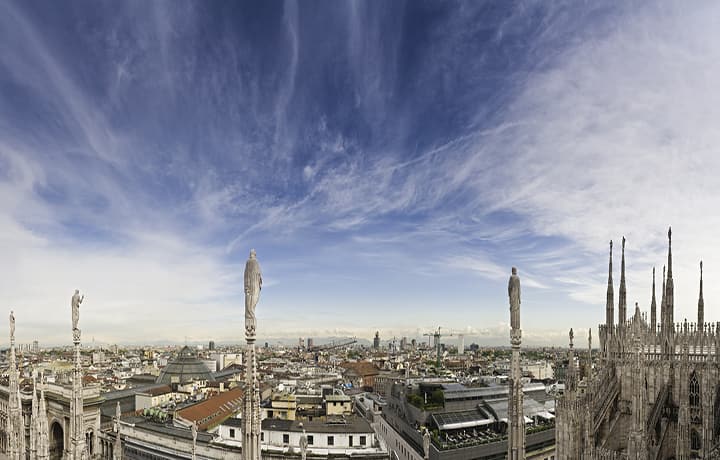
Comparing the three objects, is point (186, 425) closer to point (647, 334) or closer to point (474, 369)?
point (647, 334)

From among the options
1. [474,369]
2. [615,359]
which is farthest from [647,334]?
[474,369]

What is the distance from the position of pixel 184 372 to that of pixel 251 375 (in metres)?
83.7

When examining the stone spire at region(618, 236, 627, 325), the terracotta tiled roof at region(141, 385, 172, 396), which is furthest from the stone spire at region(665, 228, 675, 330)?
the terracotta tiled roof at region(141, 385, 172, 396)

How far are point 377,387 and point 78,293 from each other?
84752mm

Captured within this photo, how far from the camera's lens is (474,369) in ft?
366

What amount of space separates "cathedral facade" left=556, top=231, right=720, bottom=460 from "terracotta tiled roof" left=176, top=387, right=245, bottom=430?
31791 mm

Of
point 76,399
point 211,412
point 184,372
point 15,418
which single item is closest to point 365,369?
point 184,372

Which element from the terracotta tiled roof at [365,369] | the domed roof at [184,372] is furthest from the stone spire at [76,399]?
the terracotta tiled roof at [365,369]

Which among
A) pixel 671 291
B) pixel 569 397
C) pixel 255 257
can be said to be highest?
pixel 255 257

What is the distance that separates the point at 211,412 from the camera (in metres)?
49.1

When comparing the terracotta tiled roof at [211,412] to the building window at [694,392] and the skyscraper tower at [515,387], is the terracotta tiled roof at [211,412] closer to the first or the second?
the building window at [694,392]

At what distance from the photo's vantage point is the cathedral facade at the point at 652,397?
20962 mm

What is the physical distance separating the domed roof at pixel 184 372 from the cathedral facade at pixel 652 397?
6734 cm

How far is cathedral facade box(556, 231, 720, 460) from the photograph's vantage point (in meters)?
21.0
